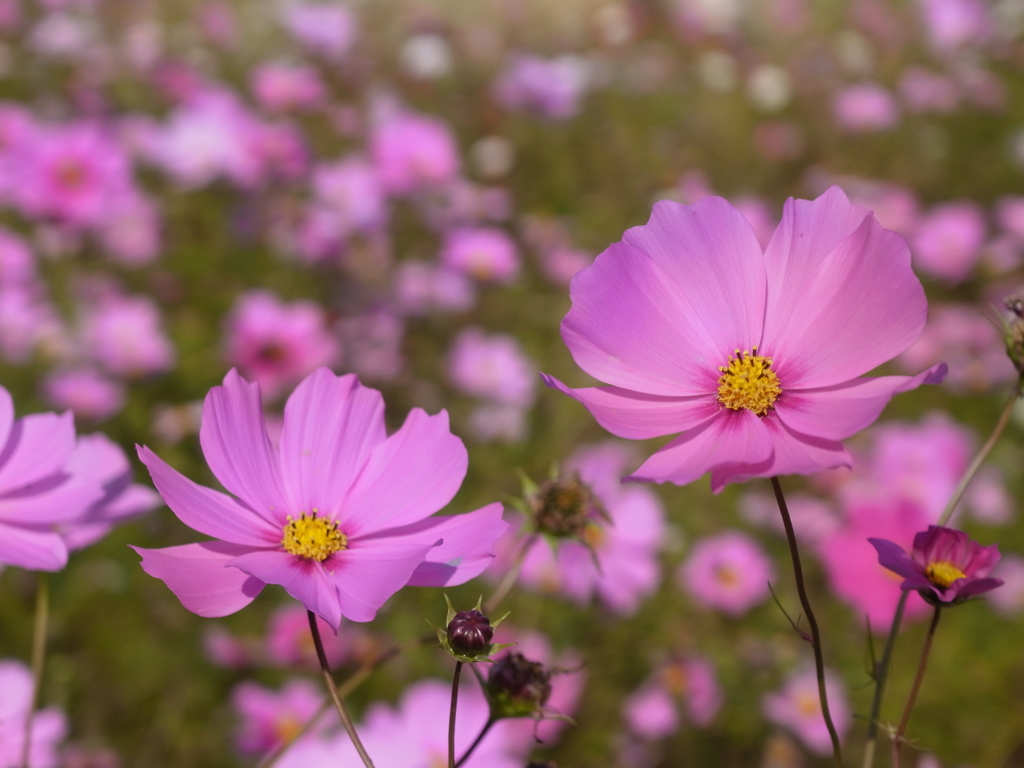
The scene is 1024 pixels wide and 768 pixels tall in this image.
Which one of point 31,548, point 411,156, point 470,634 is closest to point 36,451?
point 31,548

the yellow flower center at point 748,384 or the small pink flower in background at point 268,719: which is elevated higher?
the yellow flower center at point 748,384

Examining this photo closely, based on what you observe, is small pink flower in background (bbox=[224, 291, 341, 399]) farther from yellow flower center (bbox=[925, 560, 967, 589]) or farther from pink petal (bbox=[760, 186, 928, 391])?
yellow flower center (bbox=[925, 560, 967, 589])

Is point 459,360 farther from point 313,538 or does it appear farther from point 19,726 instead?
point 313,538

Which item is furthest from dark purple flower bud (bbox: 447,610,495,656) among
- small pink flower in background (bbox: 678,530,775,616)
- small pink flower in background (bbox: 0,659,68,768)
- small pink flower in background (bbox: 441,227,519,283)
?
small pink flower in background (bbox: 441,227,519,283)

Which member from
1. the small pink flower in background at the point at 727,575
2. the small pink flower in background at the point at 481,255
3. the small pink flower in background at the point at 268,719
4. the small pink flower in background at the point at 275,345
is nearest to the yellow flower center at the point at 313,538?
the small pink flower in background at the point at 268,719

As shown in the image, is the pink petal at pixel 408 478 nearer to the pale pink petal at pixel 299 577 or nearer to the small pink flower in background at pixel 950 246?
the pale pink petal at pixel 299 577

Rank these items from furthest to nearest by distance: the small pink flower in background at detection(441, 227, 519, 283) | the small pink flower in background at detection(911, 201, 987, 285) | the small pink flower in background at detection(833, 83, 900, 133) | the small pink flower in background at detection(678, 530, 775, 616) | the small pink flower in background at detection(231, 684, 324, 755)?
the small pink flower in background at detection(833, 83, 900, 133), the small pink flower in background at detection(911, 201, 987, 285), the small pink flower in background at detection(441, 227, 519, 283), the small pink flower in background at detection(678, 530, 775, 616), the small pink flower in background at detection(231, 684, 324, 755)
